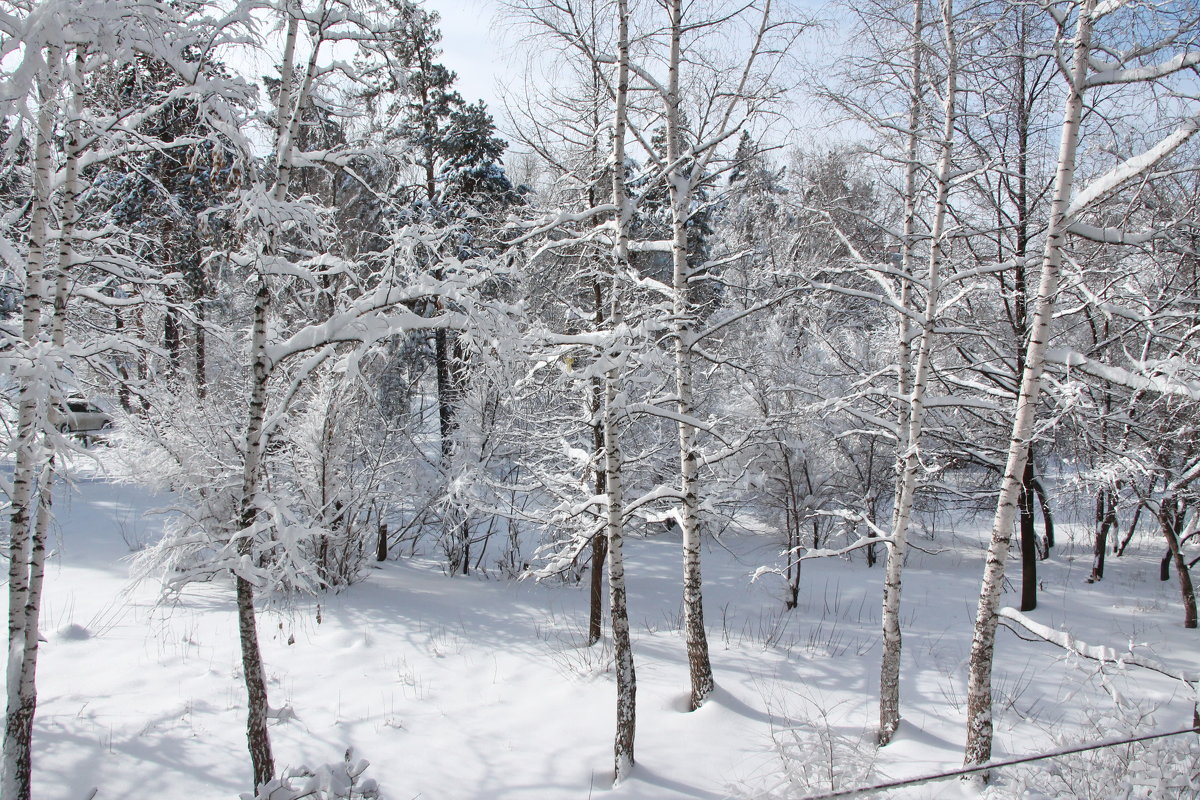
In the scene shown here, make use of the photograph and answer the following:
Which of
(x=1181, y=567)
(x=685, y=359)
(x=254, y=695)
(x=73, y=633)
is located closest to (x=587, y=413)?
(x=685, y=359)

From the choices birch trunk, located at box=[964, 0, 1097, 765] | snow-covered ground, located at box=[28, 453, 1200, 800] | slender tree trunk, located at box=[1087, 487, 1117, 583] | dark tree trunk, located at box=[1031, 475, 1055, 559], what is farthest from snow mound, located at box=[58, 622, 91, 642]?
slender tree trunk, located at box=[1087, 487, 1117, 583]

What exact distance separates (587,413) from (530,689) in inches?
144

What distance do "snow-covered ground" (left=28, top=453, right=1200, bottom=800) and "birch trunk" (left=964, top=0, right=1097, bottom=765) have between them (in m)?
0.62

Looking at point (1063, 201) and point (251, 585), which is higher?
point (1063, 201)

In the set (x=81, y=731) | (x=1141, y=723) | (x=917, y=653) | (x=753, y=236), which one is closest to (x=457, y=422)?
(x=81, y=731)

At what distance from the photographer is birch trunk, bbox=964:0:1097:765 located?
4.39m

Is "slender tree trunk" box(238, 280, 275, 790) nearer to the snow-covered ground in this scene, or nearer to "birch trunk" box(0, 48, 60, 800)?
the snow-covered ground

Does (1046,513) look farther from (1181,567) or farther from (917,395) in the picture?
(917,395)

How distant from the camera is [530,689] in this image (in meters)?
8.20

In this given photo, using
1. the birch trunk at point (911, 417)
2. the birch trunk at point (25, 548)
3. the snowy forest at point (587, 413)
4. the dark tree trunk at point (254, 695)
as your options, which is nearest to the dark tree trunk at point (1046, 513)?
the snowy forest at point (587, 413)

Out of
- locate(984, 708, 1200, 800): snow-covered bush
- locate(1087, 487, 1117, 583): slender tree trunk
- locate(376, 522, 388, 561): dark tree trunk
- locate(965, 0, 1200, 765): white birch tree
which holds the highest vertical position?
locate(965, 0, 1200, 765): white birch tree

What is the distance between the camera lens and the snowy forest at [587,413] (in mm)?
4574

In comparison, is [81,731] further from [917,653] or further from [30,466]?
[917,653]

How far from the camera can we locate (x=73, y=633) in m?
8.88
